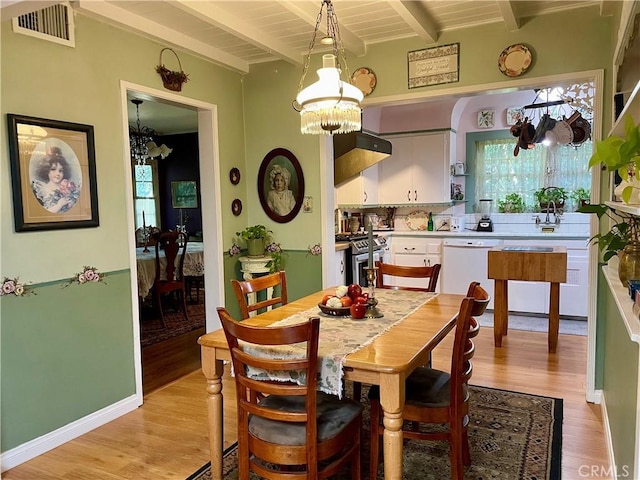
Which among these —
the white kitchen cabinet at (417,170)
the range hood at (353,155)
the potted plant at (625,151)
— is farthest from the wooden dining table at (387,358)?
the white kitchen cabinet at (417,170)

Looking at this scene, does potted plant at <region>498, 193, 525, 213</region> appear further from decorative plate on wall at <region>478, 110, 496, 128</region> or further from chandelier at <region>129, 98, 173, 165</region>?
chandelier at <region>129, 98, 173, 165</region>

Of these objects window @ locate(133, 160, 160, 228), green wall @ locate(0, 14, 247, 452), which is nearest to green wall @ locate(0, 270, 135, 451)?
green wall @ locate(0, 14, 247, 452)

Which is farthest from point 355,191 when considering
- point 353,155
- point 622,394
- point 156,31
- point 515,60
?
point 622,394

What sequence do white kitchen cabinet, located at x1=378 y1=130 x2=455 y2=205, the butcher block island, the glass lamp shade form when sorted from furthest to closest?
1. white kitchen cabinet, located at x1=378 y1=130 x2=455 y2=205
2. the butcher block island
3. the glass lamp shade

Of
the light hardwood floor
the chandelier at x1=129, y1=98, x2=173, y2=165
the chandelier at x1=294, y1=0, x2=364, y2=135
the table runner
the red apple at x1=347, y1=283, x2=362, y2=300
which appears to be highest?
the chandelier at x1=129, y1=98, x2=173, y2=165

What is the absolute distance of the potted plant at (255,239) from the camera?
4.07 metres

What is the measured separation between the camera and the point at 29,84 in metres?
2.57

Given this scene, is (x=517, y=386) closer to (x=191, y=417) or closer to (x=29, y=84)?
(x=191, y=417)

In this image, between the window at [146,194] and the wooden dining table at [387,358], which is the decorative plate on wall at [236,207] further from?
the window at [146,194]

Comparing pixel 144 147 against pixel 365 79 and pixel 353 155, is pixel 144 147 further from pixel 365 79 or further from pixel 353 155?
pixel 365 79

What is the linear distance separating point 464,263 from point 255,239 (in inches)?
106

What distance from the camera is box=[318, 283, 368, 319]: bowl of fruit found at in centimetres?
233

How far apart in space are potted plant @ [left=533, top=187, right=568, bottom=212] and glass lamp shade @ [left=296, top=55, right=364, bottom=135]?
4.14 metres

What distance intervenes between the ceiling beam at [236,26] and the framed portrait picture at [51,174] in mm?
933
